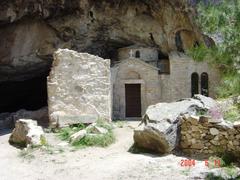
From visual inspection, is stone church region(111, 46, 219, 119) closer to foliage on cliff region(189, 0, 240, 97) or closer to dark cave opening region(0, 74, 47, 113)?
dark cave opening region(0, 74, 47, 113)

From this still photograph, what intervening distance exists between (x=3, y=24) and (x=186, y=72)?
9.21m

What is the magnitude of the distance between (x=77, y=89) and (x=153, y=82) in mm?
5389

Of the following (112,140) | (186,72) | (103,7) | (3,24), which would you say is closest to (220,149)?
(112,140)

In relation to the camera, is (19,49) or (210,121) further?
(19,49)

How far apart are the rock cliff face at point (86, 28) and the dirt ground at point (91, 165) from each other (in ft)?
25.4

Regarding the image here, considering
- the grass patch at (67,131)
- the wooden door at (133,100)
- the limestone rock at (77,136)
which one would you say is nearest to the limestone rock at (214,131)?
the limestone rock at (77,136)

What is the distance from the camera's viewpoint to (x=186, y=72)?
19656 millimetres

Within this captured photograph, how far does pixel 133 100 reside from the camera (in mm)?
19891

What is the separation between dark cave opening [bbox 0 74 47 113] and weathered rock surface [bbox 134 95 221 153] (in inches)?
506

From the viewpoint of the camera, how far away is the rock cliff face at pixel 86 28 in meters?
18.5

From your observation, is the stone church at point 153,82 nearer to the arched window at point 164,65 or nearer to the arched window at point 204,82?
the arched window at point 204,82

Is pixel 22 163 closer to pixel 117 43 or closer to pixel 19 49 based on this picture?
pixel 19 49

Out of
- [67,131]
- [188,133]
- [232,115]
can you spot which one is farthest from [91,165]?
[232,115]

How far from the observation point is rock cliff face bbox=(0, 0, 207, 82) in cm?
1848
